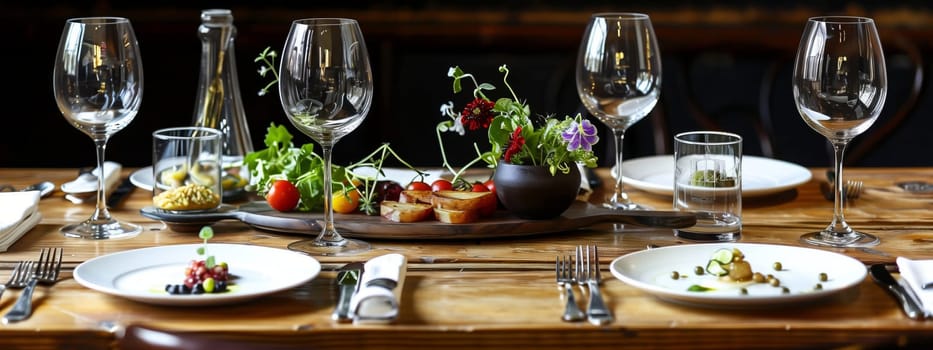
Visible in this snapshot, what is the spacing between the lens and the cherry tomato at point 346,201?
4.72ft

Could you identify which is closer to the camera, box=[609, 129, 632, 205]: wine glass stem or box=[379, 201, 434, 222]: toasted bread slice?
box=[379, 201, 434, 222]: toasted bread slice

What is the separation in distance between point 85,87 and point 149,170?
49 centimetres

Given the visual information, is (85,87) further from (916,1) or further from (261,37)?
(916,1)

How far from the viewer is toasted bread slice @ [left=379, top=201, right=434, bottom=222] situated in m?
1.38

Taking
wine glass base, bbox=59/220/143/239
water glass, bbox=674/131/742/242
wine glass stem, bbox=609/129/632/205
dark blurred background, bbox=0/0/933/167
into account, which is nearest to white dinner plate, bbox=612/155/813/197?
wine glass stem, bbox=609/129/632/205

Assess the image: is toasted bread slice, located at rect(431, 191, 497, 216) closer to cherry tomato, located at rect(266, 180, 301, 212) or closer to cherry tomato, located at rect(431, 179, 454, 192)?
cherry tomato, located at rect(431, 179, 454, 192)

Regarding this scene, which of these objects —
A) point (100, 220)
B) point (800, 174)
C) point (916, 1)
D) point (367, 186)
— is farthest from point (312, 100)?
point (916, 1)

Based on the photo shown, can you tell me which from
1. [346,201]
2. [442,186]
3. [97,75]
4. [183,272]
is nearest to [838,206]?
[442,186]

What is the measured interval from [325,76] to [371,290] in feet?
0.94

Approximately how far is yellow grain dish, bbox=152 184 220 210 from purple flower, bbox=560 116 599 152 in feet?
1.53

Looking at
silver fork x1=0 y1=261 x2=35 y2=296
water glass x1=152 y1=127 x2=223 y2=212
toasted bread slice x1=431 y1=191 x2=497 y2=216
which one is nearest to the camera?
silver fork x1=0 y1=261 x2=35 y2=296

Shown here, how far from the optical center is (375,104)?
3293 mm

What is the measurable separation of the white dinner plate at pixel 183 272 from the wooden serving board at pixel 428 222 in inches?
6.3

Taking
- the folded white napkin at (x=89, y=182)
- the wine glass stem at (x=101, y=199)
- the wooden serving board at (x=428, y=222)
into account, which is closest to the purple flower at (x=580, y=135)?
the wooden serving board at (x=428, y=222)
